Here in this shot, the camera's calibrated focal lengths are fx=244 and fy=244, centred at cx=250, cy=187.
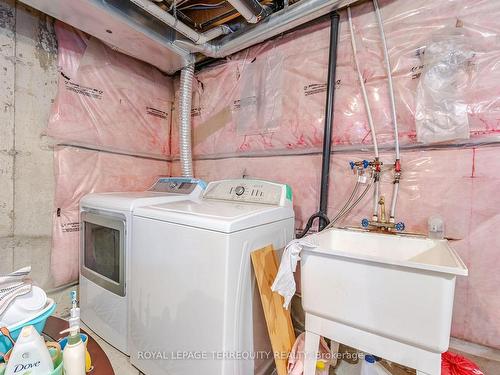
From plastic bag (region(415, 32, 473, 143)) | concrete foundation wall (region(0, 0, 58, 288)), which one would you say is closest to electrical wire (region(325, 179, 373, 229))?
plastic bag (region(415, 32, 473, 143))

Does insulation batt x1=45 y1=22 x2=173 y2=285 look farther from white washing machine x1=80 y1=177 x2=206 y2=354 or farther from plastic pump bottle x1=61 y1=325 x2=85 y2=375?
plastic pump bottle x1=61 y1=325 x2=85 y2=375

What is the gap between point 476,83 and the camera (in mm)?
1225

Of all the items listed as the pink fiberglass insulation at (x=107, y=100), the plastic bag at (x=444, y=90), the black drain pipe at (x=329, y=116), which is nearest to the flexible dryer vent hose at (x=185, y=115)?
the pink fiberglass insulation at (x=107, y=100)

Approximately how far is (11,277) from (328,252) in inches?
46.0

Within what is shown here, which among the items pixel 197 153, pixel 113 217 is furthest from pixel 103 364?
pixel 197 153

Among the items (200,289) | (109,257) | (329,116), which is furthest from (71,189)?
(329,116)

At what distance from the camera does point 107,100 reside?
6.83ft

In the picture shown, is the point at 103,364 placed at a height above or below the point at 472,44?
below

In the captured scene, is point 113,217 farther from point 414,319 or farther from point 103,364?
point 414,319

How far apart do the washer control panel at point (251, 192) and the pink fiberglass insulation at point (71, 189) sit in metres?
0.95

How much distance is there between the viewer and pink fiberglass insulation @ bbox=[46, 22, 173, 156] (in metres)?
1.84

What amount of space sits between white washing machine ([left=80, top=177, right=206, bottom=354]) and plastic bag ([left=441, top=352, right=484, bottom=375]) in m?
1.66

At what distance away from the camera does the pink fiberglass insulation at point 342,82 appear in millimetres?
1222

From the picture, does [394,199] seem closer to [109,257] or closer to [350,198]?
[350,198]
